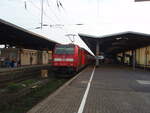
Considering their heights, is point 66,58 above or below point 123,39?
below

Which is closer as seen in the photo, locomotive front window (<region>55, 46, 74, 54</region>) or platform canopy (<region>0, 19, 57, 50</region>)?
platform canopy (<region>0, 19, 57, 50</region>)

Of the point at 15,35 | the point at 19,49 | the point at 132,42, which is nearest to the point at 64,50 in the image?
the point at 15,35

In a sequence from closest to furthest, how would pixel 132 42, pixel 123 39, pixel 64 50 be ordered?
pixel 64 50, pixel 123 39, pixel 132 42

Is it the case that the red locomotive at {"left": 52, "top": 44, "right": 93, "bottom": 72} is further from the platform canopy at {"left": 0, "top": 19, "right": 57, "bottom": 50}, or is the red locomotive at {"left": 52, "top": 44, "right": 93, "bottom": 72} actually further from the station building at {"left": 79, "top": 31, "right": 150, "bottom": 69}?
the station building at {"left": 79, "top": 31, "right": 150, "bottom": 69}

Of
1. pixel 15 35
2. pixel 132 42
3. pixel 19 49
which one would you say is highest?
pixel 132 42

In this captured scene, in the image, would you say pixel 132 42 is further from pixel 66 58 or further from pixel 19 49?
pixel 66 58

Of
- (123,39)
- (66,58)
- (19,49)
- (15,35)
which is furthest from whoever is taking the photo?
(123,39)

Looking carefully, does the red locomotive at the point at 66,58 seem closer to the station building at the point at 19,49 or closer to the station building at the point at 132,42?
the station building at the point at 19,49

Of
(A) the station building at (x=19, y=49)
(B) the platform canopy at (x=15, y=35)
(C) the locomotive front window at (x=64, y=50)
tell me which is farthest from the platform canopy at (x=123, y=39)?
(C) the locomotive front window at (x=64, y=50)

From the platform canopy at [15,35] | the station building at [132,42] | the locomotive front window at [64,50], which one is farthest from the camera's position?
the station building at [132,42]

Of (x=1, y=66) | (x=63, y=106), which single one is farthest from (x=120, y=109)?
(x=1, y=66)

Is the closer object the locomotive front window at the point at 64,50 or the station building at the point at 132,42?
the locomotive front window at the point at 64,50

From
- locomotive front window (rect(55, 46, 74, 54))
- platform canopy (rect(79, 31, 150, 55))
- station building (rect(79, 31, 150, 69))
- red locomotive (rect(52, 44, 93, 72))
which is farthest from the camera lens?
station building (rect(79, 31, 150, 69))

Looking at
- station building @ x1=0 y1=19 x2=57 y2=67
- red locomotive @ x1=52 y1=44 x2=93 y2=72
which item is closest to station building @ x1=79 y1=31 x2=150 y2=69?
station building @ x1=0 y1=19 x2=57 y2=67
